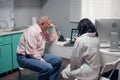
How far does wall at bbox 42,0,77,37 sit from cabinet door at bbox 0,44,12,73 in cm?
154

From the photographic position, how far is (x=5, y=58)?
382 cm

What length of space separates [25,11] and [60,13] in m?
0.82

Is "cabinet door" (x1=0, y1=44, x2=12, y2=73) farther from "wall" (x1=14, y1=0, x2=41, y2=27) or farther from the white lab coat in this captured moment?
the white lab coat

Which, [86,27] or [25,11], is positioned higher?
[25,11]

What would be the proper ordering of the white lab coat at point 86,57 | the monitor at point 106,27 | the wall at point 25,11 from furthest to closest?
the wall at point 25,11, the monitor at point 106,27, the white lab coat at point 86,57

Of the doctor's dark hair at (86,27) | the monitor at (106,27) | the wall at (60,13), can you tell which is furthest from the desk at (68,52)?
the wall at (60,13)

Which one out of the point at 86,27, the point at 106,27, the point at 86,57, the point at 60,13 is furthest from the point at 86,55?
the point at 60,13

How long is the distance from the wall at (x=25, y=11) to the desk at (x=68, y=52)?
1.57 metres

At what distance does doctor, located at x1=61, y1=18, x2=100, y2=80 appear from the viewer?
246 centimetres

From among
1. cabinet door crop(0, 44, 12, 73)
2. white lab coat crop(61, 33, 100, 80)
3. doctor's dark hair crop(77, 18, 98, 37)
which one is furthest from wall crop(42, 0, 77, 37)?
white lab coat crop(61, 33, 100, 80)

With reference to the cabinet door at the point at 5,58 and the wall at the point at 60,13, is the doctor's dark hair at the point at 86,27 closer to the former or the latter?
the cabinet door at the point at 5,58

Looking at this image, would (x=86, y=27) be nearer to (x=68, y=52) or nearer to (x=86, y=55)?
(x=86, y=55)

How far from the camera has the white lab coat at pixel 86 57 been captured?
2461 mm

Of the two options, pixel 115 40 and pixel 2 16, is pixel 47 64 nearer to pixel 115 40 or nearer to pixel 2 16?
pixel 115 40
